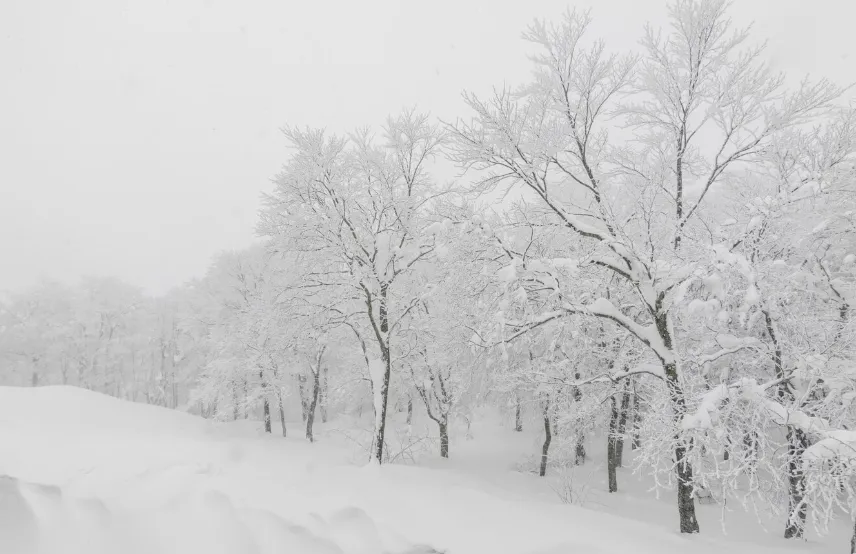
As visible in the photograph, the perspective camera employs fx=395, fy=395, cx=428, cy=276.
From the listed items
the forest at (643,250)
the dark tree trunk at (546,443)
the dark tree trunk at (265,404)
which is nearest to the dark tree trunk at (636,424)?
the forest at (643,250)

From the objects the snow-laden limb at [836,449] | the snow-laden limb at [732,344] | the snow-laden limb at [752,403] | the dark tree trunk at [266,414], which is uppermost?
the snow-laden limb at [732,344]

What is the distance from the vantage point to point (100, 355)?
3269 centimetres

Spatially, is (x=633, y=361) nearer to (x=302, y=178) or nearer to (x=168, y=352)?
(x=302, y=178)

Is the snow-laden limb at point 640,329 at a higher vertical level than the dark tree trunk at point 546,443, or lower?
higher

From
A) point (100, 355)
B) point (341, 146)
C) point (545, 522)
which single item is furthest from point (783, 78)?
point (100, 355)

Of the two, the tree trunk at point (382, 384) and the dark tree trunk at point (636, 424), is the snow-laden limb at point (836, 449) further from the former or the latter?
the tree trunk at point (382, 384)

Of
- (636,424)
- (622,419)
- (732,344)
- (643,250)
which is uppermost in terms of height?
(643,250)

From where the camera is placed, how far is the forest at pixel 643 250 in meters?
5.30

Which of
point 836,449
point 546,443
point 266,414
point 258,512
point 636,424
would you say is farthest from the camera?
point 266,414

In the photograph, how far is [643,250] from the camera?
23.2 ft

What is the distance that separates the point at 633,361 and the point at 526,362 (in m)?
5.30

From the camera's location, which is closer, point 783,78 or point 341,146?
point 783,78

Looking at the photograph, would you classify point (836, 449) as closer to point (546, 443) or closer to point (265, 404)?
point (546, 443)

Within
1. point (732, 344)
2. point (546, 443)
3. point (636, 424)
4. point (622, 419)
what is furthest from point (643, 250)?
point (546, 443)
